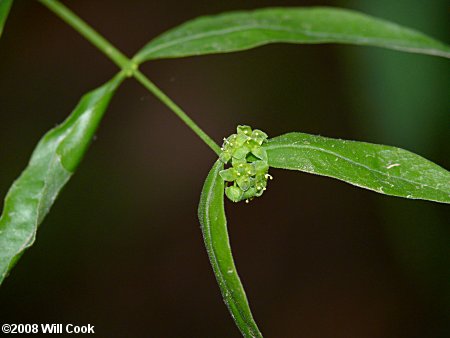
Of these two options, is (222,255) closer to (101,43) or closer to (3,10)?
(101,43)

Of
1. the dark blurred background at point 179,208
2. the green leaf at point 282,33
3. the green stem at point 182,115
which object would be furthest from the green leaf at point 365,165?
the dark blurred background at point 179,208

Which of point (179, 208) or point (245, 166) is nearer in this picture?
point (245, 166)

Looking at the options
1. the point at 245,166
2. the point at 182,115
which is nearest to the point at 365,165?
the point at 245,166

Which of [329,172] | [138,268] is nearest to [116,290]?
[138,268]

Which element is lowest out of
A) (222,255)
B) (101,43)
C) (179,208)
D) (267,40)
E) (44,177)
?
(222,255)

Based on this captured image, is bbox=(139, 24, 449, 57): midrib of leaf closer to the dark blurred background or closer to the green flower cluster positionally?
the green flower cluster

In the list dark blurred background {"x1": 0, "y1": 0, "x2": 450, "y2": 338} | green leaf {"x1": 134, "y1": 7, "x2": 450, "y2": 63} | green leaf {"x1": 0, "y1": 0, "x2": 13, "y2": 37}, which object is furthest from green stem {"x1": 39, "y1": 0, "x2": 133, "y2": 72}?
dark blurred background {"x1": 0, "y1": 0, "x2": 450, "y2": 338}
